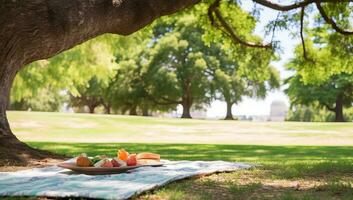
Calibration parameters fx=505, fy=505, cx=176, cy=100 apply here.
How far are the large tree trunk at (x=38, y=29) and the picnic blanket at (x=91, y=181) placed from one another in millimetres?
1591

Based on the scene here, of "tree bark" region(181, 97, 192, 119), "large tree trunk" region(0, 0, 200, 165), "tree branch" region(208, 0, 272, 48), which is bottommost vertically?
"large tree trunk" region(0, 0, 200, 165)

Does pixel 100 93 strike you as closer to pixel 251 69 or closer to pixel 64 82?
pixel 64 82

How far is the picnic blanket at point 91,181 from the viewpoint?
17.4 feet

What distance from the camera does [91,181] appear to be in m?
6.07

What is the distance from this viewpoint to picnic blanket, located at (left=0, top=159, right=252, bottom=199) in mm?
5293

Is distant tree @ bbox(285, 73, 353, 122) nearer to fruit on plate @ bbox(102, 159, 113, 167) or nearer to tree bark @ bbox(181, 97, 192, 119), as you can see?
tree bark @ bbox(181, 97, 192, 119)

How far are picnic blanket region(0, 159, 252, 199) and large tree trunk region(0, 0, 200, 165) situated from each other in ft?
5.22

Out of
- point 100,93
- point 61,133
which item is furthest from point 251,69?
point 100,93

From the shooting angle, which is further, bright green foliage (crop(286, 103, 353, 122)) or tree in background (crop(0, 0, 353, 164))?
bright green foliage (crop(286, 103, 353, 122))

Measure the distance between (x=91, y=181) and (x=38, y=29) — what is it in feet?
11.4

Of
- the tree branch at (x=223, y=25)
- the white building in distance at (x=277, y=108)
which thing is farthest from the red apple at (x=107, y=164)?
the white building in distance at (x=277, y=108)

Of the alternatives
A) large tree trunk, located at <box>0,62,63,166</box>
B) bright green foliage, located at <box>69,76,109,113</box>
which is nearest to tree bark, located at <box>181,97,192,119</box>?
bright green foliage, located at <box>69,76,109,113</box>

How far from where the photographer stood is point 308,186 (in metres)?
6.33

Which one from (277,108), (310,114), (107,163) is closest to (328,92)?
(310,114)
